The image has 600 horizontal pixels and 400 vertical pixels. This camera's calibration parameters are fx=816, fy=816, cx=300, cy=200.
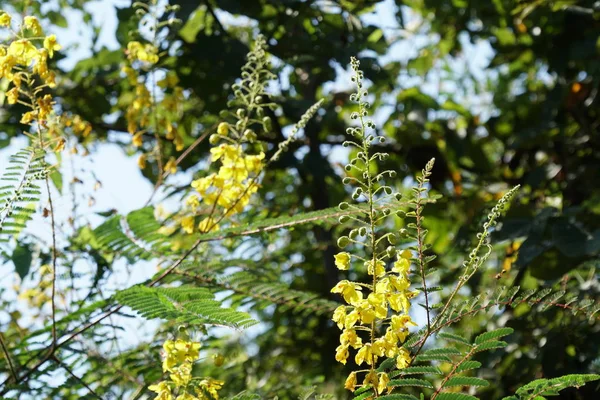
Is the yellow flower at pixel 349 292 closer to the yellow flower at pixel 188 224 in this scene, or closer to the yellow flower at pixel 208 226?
the yellow flower at pixel 208 226


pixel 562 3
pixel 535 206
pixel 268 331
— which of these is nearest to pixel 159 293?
pixel 268 331

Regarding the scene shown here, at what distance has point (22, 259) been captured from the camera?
2.21 m

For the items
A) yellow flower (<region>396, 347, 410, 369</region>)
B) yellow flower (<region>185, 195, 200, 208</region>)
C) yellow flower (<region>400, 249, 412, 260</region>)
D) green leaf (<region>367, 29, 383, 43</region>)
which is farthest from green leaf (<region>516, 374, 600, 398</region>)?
green leaf (<region>367, 29, 383, 43</region>)

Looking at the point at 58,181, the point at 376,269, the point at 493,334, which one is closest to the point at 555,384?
the point at 493,334

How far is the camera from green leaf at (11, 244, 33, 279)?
2.19 meters

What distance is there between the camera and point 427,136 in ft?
11.2

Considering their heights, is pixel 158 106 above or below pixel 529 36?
below

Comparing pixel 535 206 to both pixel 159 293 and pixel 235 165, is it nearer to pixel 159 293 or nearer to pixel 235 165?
pixel 235 165

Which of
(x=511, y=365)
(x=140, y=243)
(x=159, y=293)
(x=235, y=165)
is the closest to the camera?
(x=159, y=293)

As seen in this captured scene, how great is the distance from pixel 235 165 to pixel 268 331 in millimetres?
1324

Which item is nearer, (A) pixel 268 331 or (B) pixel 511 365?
(B) pixel 511 365

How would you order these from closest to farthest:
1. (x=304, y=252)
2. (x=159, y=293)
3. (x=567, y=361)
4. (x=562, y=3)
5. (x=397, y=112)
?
(x=159, y=293), (x=567, y=361), (x=562, y=3), (x=304, y=252), (x=397, y=112)

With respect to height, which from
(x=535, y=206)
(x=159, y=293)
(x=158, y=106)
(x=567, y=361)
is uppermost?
(x=158, y=106)

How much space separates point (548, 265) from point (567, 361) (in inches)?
10.9
